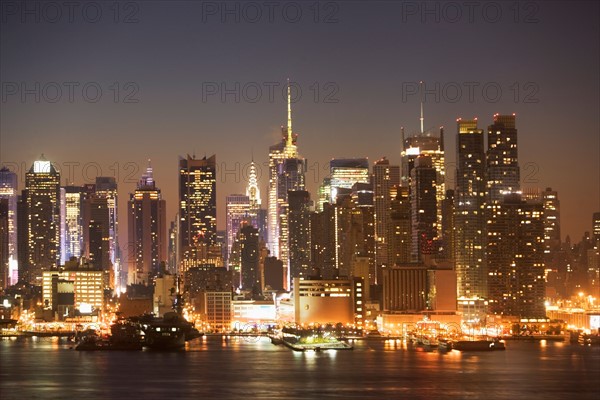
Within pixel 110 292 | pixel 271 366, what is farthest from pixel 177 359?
pixel 110 292

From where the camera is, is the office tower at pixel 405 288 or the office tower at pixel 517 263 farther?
the office tower at pixel 405 288

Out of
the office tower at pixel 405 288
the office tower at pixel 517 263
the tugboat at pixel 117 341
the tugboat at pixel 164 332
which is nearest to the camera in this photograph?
the tugboat at pixel 117 341

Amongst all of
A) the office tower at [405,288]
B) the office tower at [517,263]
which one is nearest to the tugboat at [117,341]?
the office tower at [405,288]

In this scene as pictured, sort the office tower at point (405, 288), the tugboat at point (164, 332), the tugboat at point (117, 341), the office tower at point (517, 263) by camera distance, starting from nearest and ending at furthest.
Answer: the tugboat at point (117, 341), the tugboat at point (164, 332), the office tower at point (517, 263), the office tower at point (405, 288)

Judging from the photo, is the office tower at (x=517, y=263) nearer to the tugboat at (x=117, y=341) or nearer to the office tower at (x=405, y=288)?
the office tower at (x=405, y=288)

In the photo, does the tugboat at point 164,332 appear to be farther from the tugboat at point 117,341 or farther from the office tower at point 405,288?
the office tower at point 405,288

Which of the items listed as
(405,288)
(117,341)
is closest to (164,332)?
(117,341)

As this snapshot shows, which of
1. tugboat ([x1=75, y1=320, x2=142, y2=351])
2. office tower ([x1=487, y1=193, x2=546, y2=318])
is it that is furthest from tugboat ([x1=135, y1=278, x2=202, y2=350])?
office tower ([x1=487, y1=193, x2=546, y2=318])

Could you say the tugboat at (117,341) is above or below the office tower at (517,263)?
below
